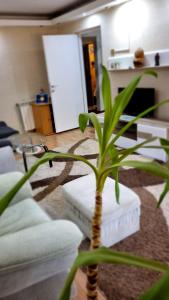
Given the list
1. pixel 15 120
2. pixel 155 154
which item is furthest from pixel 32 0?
pixel 155 154

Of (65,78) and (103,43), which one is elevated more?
(103,43)

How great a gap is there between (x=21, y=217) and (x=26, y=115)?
12.4 ft

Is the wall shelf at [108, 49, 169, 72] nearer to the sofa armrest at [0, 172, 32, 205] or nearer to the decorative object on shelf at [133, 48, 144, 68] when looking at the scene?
the decorative object on shelf at [133, 48, 144, 68]

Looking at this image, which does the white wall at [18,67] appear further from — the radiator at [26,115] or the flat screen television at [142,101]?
the flat screen television at [142,101]

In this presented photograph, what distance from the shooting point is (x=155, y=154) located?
3.27 m

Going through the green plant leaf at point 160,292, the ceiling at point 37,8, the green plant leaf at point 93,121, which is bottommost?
the green plant leaf at point 160,292

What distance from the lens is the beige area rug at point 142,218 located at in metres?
1.49

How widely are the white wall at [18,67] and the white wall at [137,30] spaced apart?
1.37 metres

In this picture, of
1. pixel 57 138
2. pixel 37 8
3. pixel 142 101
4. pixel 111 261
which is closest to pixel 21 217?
pixel 111 261

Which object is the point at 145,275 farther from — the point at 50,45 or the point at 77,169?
the point at 50,45

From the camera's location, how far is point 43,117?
4.89 m

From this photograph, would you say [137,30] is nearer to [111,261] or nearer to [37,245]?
[37,245]

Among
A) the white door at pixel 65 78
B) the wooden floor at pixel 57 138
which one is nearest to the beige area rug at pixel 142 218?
the wooden floor at pixel 57 138

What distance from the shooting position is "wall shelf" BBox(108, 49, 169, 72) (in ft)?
10.5
